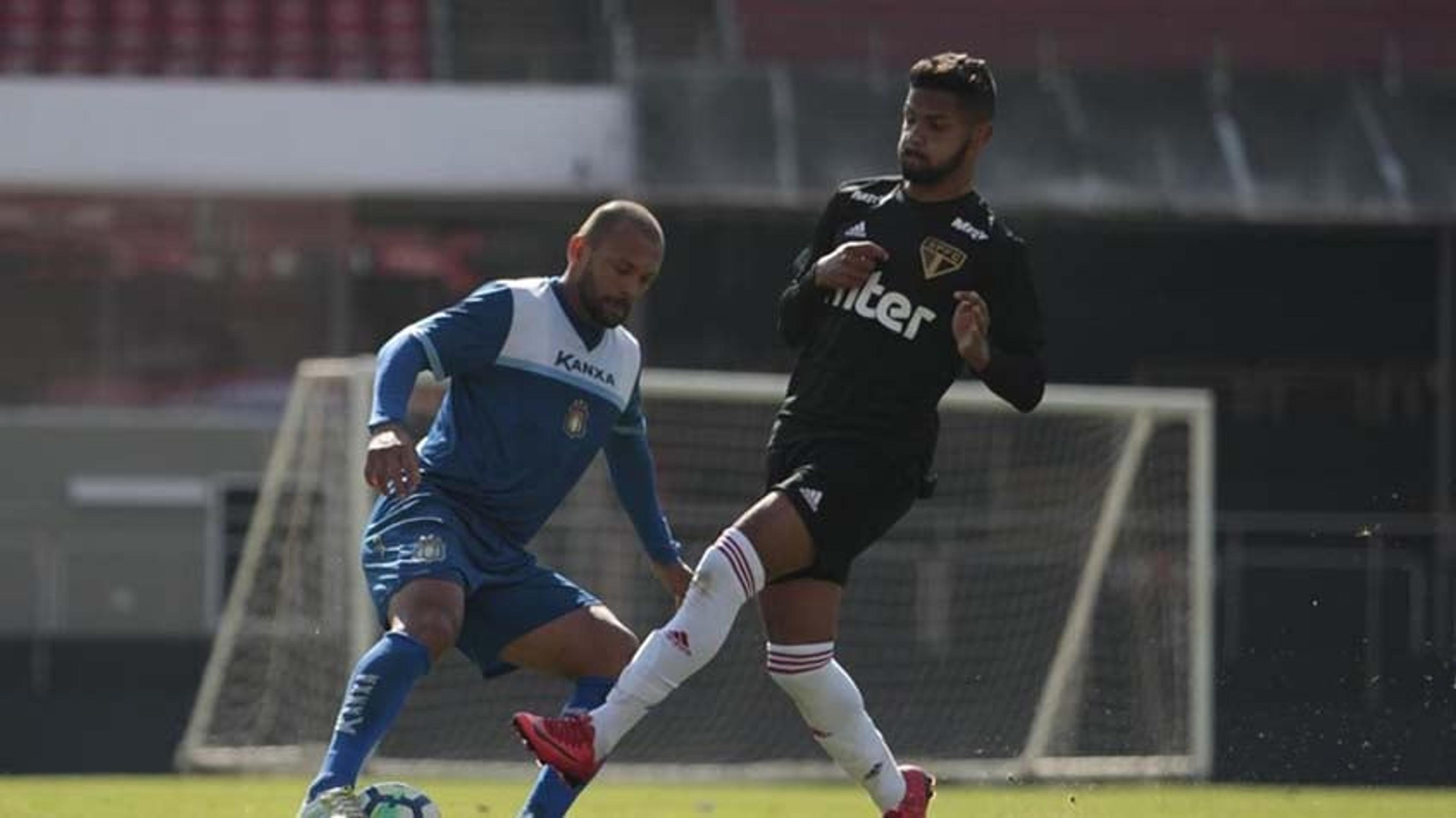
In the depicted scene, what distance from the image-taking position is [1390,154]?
2128cm

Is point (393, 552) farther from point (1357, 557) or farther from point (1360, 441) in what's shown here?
point (1360, 441)

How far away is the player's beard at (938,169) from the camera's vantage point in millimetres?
6836

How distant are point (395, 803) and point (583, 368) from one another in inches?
43.1

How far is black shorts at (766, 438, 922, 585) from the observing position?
22.1 feet

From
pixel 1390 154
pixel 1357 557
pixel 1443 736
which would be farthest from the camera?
pixel 1390 154

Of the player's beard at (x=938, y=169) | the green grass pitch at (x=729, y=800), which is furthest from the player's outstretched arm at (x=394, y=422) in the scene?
the green grass pitch at (x=729, y=800)

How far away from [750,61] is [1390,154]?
4.80 metres

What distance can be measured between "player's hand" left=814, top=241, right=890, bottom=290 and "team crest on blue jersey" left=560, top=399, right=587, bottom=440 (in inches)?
24.8

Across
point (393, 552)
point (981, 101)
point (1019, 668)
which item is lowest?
point (1019, 668)

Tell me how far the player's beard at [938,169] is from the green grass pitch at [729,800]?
2886 millimetres

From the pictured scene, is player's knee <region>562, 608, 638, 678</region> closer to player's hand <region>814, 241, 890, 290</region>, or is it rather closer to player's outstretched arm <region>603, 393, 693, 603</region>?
player's outstretched arm <region>603, 393, 693, 603</region>

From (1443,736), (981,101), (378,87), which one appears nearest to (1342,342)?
(378,87)

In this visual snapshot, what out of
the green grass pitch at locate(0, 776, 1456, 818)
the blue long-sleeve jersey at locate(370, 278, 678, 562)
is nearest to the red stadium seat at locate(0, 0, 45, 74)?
the green grass pitch at locate(0, 776, 1456, 818)

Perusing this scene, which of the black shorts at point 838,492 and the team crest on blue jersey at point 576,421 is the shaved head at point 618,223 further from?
the black shorts at point 838,492
